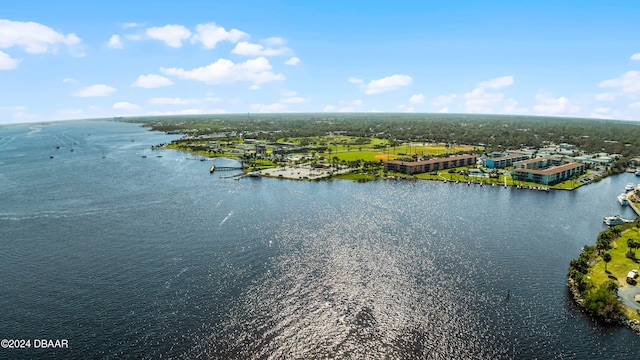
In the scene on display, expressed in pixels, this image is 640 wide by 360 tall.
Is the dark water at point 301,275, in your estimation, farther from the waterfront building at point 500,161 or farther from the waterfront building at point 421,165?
the waterfront building at point 500,161

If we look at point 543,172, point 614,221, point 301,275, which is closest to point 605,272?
point 614,221

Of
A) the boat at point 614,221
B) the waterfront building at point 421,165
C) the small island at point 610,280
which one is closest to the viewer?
the small island at point 610,280

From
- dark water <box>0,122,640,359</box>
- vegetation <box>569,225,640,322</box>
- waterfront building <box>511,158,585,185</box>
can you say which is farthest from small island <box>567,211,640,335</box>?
waterfront building <box>511,158,585,185</box>

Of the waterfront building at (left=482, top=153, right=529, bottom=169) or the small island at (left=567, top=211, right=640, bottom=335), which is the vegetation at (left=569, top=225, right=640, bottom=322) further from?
the waterfront building at (left=482, top=153, right=529, bottom=169)

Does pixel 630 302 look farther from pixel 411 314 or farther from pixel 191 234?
pixel 191 234

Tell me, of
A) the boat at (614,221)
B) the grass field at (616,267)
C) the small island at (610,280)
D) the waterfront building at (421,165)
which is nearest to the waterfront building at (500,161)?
the waterfront building at (421,165)

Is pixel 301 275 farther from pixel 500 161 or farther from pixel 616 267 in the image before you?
pixel 500 161
